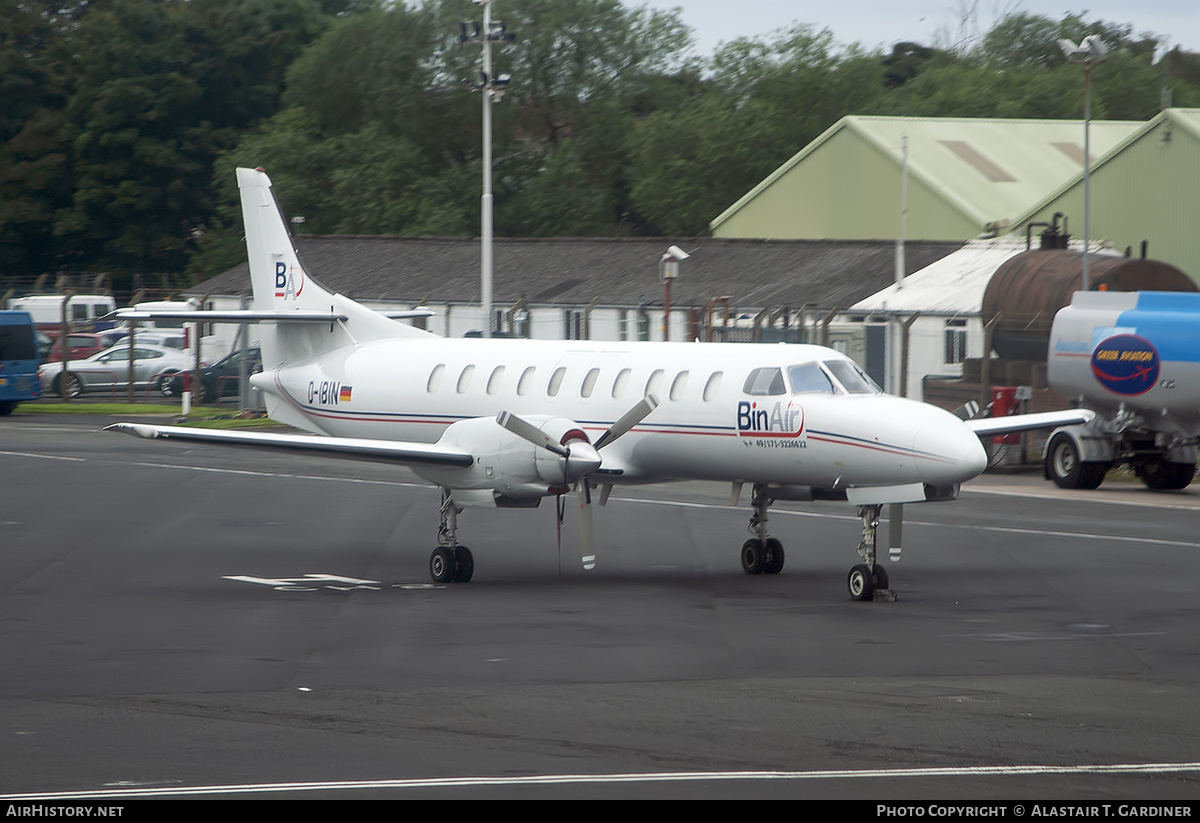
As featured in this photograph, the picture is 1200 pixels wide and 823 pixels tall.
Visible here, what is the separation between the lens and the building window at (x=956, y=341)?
36906 millimetres

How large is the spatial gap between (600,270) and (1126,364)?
24.5m

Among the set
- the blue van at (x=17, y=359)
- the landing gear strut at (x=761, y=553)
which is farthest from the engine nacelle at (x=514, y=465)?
the blue van at (x=17, y=359)

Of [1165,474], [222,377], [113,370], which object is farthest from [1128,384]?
[113,370]

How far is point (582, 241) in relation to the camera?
2020 inches

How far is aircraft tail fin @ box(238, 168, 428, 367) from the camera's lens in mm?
21344

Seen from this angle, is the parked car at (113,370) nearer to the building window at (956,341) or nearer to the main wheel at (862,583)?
the building window at (956,341)

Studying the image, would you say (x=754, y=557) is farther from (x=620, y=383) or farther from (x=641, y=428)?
(x=620, y=383)

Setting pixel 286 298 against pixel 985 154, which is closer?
pixel 286 298

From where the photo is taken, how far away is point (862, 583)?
15.7 metres

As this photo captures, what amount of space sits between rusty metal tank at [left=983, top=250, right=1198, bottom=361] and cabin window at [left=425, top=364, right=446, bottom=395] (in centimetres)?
1514

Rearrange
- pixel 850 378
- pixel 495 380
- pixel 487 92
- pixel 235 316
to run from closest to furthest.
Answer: pixel 850 378, pixel 495 380, pixel 235 316, pixel 487 92

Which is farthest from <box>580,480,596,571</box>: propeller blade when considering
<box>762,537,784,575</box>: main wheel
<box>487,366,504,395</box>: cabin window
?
<box>487,366,504,395</box>: cabin window

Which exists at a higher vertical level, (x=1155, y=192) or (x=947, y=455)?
(x=1155, y=192)

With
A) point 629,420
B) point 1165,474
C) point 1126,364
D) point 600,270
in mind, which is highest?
point 600,270
